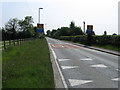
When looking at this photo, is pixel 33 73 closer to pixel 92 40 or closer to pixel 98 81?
pixel 98 81

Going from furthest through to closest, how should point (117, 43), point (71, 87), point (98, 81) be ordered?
point (117, 43) < point (98, 81) < point (71, 87)

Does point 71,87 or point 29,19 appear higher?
point 29,19

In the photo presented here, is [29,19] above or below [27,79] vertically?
above

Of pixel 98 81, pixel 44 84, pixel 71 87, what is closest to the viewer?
pixel 44 84

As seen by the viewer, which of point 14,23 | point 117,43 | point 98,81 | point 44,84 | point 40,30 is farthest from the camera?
point 14,23

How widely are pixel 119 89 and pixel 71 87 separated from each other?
62.9 inches

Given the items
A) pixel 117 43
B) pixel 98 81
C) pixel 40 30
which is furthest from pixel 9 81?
pixel 40 30

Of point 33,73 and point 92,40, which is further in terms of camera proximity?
point 92,40

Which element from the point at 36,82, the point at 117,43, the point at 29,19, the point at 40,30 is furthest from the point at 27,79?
the point at 29,19

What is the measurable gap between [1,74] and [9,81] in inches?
58.4

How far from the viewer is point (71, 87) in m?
8.59

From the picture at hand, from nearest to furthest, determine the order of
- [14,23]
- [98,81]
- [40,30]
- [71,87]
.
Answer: [71,87]
[98,81]
[40,30]
[14,23]

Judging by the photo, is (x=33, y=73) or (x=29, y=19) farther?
(x=29, y=19)

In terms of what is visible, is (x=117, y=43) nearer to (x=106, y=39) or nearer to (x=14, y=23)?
(x=106, y=39)
